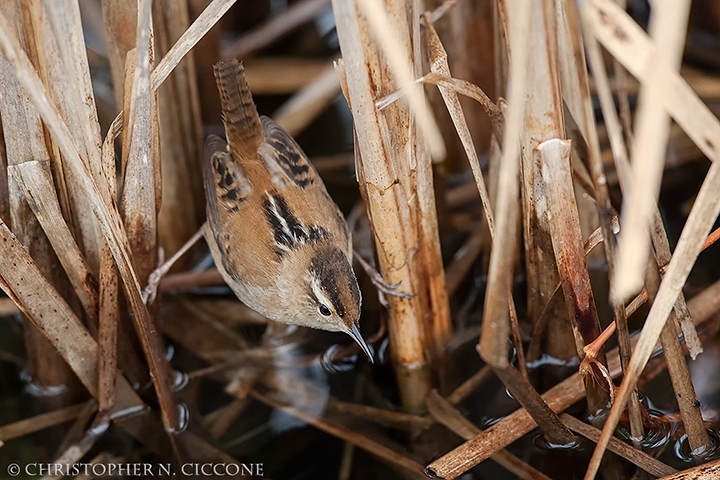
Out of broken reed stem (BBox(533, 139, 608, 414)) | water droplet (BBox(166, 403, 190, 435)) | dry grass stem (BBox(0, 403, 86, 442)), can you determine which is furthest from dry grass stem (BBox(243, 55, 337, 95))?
broken reed stem (BBox(533, 139, 608, 414))

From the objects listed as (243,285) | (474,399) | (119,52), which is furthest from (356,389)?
(119,52)

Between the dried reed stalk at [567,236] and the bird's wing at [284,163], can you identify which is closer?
the dried reed stalk at [567,236]

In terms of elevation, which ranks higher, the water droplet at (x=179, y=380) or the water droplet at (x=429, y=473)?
the water droplet at (x=179, y=380)

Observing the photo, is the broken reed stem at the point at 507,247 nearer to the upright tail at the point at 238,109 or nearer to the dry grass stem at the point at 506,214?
the dry grass stem at the point at 506,214

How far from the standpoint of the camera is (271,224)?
2971mm

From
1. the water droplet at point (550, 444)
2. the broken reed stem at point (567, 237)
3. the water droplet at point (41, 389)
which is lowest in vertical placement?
the water droplet at point (550, 444)

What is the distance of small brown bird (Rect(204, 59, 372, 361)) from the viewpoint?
284 centimetres

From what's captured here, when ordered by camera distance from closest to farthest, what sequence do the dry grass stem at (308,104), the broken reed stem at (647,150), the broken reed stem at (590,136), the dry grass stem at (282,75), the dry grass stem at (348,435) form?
1. the broken reed stem at (647,150)
2. the broken reed stem at (590,136)
3. the dry grass stem at (348,435)
4. the dry grass stem at (308,104)
5. the dry grass stem at (282,75)

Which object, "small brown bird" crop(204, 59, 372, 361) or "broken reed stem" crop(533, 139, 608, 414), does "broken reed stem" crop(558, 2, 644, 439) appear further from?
"small brown bird" crop(204, 59, 372, 361)

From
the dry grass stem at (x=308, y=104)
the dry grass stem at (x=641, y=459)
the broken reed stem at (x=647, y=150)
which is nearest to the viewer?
the broken reed stem at (x=647, y=150)

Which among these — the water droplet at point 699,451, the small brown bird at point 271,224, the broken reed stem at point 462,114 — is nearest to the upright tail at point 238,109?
the small brown bird at point 271,224

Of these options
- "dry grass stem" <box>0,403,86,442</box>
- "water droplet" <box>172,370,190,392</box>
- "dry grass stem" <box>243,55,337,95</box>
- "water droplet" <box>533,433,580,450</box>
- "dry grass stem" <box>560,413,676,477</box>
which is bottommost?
"water droplet" <box>533,433,580,450</box>

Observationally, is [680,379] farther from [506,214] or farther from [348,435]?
[348,435]

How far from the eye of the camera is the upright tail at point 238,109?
2.84m
